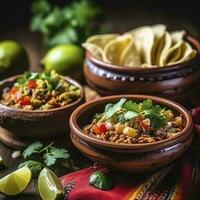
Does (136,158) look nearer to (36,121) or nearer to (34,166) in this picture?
(34,166)

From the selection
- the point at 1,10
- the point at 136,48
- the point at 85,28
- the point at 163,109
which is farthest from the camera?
the point at 1,10

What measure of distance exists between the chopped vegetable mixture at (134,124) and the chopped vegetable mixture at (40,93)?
266 mm

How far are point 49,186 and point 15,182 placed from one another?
0.44 ft

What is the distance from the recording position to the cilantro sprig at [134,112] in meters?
1.91

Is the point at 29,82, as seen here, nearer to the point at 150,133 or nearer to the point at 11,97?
the point at 11,97

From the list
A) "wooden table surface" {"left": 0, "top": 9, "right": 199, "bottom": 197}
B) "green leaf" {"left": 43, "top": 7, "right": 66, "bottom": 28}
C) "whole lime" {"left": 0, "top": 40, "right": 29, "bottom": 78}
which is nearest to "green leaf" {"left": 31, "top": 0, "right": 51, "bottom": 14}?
"green leaf" {"left": 43, "top": 7, "right": 66, "bottom": 28}

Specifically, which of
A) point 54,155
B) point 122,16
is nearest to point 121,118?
point 54,155

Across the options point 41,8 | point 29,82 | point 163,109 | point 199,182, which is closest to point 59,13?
point 41,8

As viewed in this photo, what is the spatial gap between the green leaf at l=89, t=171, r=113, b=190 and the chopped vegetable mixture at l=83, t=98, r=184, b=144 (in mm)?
119

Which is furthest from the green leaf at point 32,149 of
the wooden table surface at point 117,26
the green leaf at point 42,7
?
the green leaf at point 42,7

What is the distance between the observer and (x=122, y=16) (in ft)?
12.8

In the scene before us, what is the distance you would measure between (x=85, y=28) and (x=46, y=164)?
3.88 feet

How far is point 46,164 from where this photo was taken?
81.0 inches

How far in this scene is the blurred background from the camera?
3.65 metres
